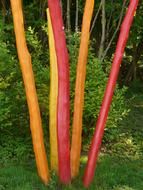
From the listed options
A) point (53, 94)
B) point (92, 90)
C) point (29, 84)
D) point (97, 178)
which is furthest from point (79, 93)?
point (92, 90)

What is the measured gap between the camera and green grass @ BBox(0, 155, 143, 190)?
511 cm

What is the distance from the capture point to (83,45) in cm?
509

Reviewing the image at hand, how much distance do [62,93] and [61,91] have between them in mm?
24

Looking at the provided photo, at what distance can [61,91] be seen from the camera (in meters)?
4.98

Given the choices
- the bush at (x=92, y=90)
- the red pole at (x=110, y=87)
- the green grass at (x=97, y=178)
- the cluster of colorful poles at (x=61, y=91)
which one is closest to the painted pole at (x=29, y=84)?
the cluster of colorful poles at (x=61, y=91)

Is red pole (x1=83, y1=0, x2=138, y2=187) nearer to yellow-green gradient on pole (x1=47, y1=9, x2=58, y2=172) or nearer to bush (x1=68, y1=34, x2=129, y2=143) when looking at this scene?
yellow-green gradient on pole (x1=47, y1=9, x2=58, y2=172)

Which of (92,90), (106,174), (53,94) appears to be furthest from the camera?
(92,90)

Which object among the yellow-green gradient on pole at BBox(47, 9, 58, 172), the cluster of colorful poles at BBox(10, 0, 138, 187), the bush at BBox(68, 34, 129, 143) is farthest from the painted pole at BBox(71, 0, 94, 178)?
the bush at BBox(68, 34, 129, 143)

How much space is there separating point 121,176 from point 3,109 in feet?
5.81

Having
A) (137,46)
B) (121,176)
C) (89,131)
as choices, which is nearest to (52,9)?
(121,176)

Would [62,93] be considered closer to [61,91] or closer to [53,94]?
[61,91]

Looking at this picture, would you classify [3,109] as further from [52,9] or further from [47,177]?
[52,9]

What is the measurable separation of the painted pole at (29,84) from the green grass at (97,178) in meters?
0.16

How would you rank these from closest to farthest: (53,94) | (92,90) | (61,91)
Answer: (61,91)
(53,94)
(92,90)
